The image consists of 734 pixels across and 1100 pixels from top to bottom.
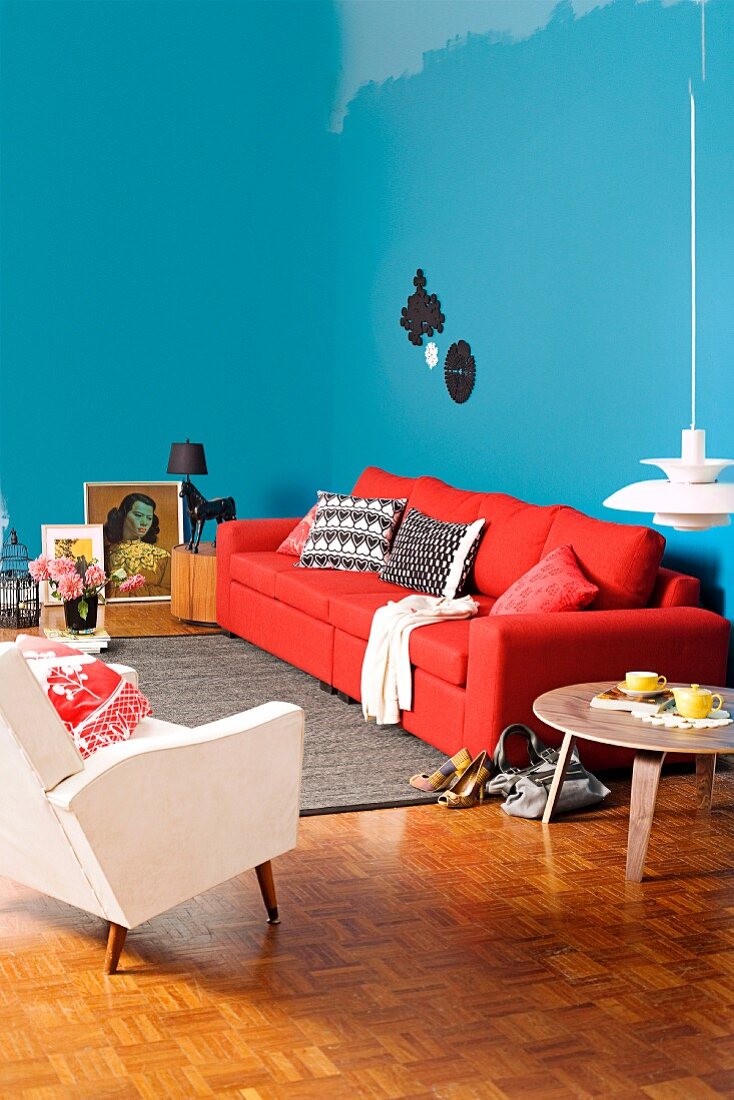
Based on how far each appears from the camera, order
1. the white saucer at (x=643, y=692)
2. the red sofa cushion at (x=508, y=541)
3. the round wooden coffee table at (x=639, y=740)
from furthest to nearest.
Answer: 1. the red sofa cushion at (x=508, y=541)
2. the white saucer at (x=643, y=692)
3. the round wooden coffee table at (x=639, y=740)

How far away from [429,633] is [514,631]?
649 mm

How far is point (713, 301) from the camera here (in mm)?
5320

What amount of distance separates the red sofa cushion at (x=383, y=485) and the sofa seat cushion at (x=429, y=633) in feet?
3.43

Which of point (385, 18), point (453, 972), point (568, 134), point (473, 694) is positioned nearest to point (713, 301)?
point (568, 134)

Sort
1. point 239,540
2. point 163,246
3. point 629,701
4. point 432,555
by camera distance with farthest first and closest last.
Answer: point 163,246 < point 239,540 < point 432,555 < point 629,701

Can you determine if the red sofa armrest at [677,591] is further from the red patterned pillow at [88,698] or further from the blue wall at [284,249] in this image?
the red patterned pillow at [88,698]

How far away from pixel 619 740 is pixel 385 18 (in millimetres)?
5894

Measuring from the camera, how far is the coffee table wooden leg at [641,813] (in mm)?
4012

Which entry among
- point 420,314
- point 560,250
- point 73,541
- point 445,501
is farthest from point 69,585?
point 560,250

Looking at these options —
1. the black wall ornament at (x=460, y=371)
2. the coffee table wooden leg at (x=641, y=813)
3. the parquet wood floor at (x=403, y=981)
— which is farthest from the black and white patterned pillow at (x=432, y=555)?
the coffee table wooden leg at (x=641, y=813)

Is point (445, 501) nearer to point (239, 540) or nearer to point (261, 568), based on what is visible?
point (261, 568)

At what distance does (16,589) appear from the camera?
793 cm

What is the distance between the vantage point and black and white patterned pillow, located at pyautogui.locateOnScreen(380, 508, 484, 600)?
20.2ft

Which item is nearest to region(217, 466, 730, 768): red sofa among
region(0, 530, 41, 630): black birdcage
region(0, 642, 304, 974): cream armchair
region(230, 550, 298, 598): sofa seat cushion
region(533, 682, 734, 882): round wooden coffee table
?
region(230, 550, 298, 598): sofa seat cushion
